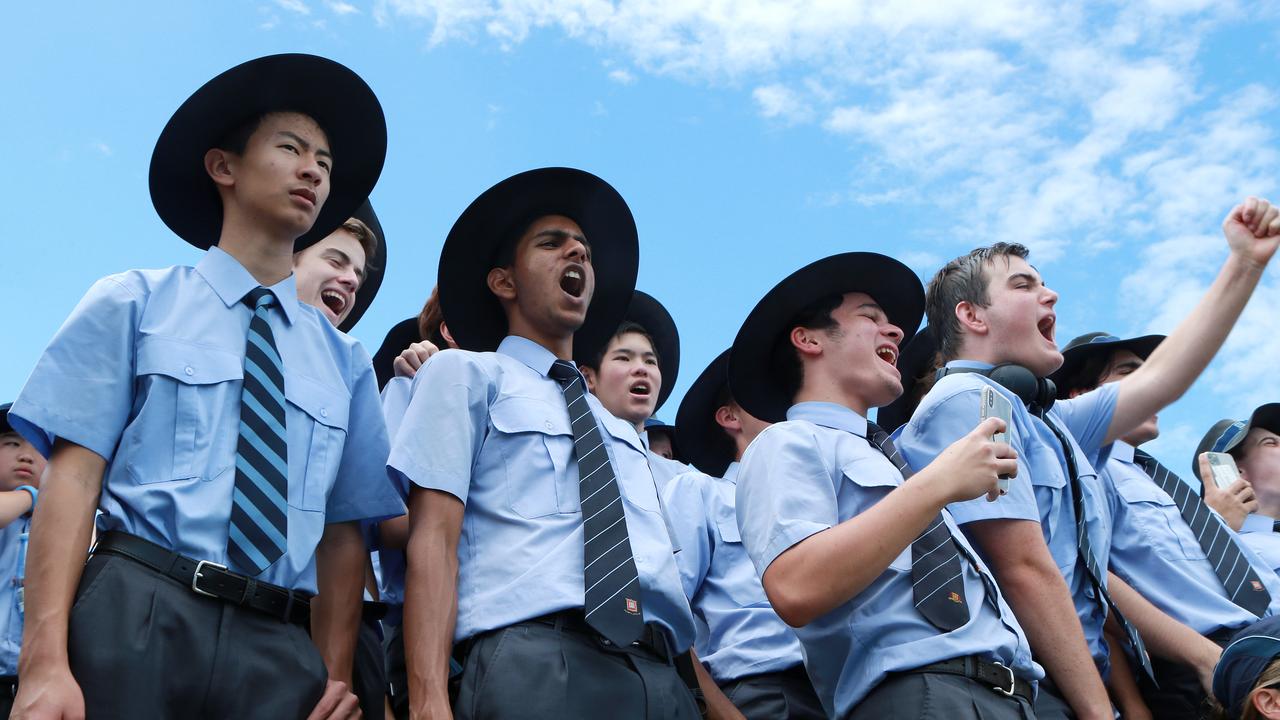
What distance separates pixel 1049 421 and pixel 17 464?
5.33 metres

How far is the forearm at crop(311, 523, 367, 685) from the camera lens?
11.3 feet

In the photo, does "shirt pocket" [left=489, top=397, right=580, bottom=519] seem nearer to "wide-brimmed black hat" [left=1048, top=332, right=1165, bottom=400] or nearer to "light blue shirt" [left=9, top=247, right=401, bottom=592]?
"light blue shirt" [left=9, top=247, right=401, bottom=592]

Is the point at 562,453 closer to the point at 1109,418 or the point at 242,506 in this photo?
the point at 242,506

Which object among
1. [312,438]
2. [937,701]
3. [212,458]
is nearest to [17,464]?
[312,438]

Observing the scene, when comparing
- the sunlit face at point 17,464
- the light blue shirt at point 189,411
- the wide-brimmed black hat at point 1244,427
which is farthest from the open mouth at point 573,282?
the wide-brimmed black hat at point 1244,427

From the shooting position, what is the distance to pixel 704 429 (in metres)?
6.96

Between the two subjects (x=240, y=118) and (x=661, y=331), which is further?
(x=661, y=331)

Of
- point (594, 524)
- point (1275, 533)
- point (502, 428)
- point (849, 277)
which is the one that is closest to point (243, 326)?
point (502, 428)

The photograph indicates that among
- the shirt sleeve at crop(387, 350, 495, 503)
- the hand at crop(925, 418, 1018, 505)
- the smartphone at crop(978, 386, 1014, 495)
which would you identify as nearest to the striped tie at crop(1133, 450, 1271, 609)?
the smartphone at crop(978, 386, 1014, 495)

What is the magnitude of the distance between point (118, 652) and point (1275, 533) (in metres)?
6.27

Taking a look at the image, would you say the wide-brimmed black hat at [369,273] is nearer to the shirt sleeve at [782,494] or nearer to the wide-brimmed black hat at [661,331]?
the wide-brimmed black hat at [661,331]

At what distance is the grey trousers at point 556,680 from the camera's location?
3283 millimetres

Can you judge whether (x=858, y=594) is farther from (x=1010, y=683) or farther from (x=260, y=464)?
(x=260, y=464)

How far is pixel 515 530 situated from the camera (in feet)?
12.1
